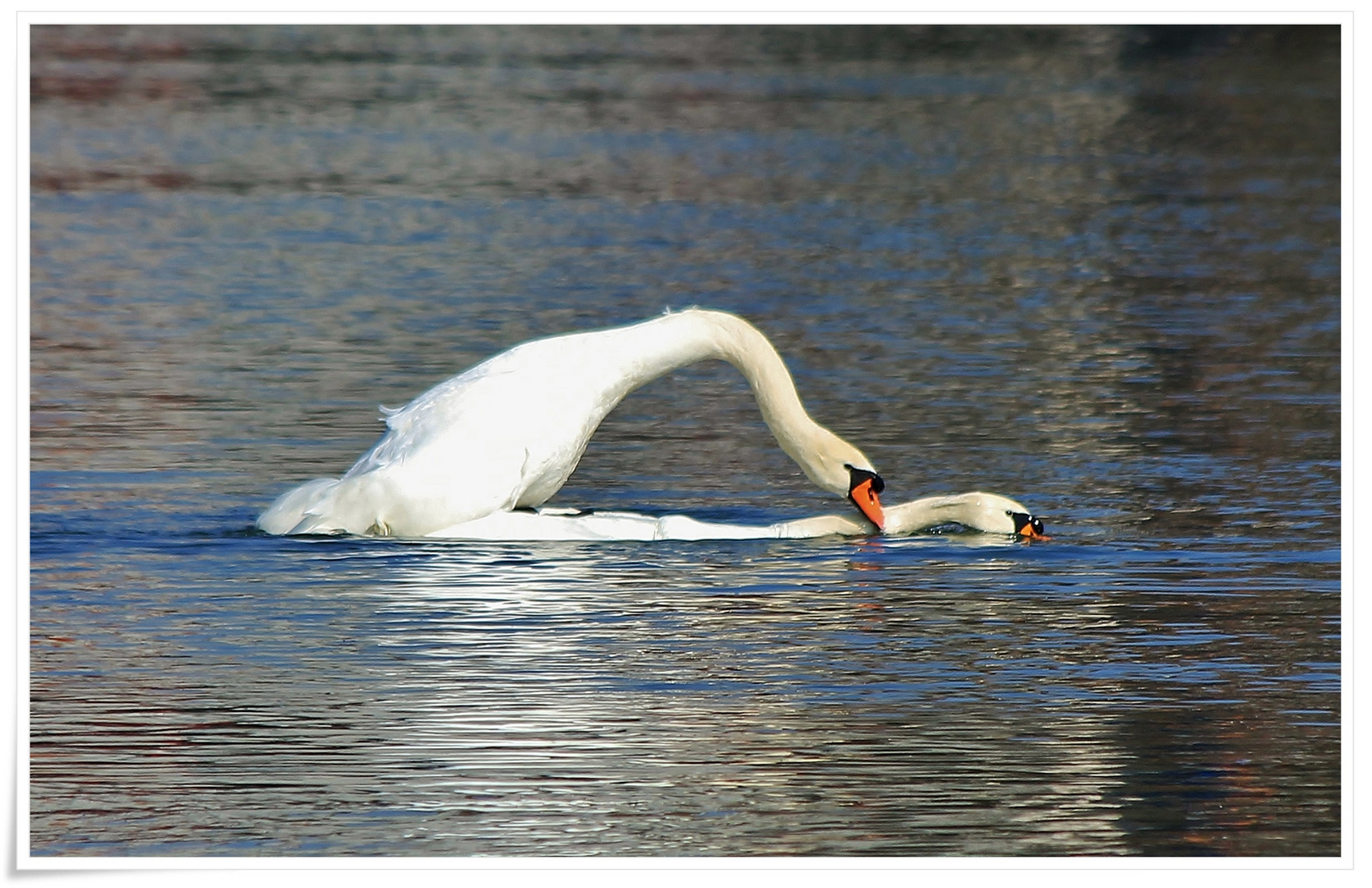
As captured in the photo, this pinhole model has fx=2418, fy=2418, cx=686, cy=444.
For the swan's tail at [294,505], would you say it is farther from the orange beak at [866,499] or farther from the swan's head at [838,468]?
the orange beak at [866,499]

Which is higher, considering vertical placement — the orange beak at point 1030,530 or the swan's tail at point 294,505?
the swan's tail at point 294,505

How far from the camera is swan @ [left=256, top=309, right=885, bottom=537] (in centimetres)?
1245

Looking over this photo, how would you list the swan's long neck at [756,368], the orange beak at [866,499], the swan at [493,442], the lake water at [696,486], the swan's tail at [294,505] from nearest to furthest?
the lake water at [696,486]
the swan at [493,442]
the swan's tail at [294,505]
the swan's long neck at [756,368]
the orange beak at [866,499]

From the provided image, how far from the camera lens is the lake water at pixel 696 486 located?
30.9ft

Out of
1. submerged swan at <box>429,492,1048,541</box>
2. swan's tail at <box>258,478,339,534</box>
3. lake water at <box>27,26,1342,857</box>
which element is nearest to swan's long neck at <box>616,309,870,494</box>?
submerged swan at <box>429,492,1048,541</box>

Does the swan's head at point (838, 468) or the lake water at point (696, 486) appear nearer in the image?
the lake water at point (696, 486)

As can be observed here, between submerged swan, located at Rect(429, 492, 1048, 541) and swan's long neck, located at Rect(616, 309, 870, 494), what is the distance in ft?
0.92

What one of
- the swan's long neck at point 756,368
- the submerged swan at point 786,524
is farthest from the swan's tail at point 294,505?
the swan's long neck at point 756,368

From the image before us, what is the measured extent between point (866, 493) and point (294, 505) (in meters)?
3.07

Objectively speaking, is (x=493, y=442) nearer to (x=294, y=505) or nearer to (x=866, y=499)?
(x=294, y=505)

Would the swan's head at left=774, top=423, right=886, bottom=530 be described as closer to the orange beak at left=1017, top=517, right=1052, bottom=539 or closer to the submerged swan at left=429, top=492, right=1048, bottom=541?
the submerged swan at left=429, top=492, right=1048, bottom=541

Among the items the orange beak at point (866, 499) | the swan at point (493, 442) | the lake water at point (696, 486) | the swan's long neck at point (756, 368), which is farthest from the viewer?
the orange beak at point (866, 499)

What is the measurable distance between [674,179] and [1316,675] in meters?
17.8
